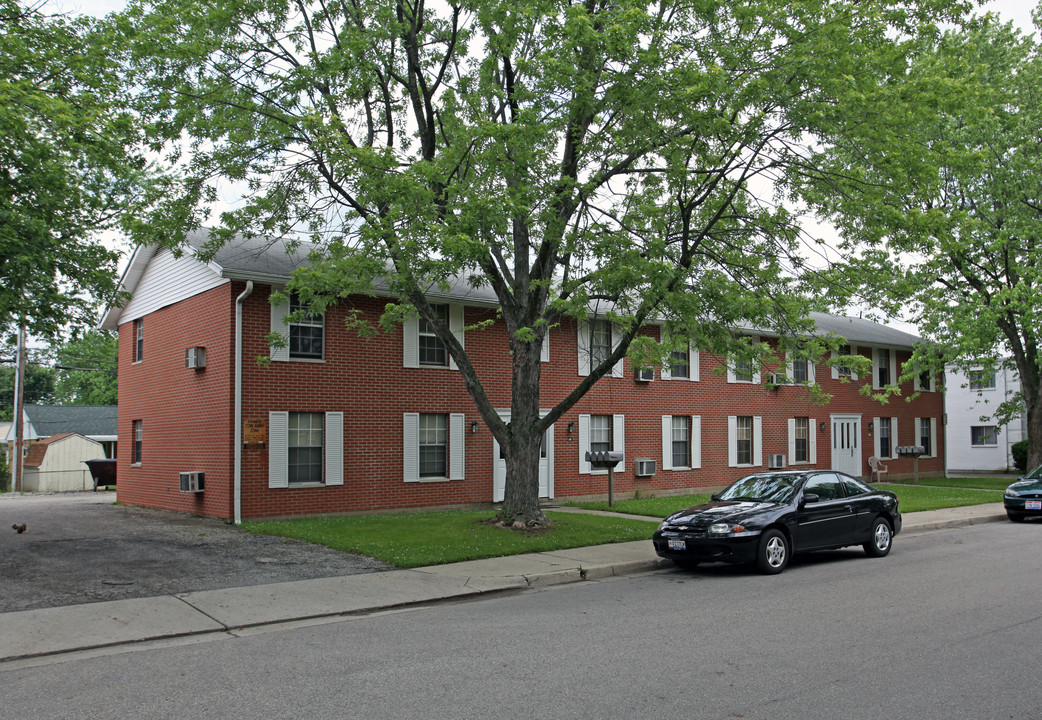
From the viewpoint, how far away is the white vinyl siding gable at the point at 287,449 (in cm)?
1697

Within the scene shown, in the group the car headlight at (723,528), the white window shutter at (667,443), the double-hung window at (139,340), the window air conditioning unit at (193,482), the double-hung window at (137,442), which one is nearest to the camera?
the car headlight at (723,528)

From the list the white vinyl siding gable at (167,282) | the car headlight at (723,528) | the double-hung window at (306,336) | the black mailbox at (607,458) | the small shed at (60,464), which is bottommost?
the small shed at (60,464)

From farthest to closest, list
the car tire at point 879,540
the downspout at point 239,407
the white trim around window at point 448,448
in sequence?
the white trim around window at point 448,448, the downspout at point 239,407, the car tire at point 879,540

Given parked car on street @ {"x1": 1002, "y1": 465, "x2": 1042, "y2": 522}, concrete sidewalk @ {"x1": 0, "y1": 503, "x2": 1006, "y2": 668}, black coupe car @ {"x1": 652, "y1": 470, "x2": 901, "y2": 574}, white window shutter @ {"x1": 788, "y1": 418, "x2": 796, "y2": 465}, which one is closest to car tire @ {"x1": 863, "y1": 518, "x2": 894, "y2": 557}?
black coupe car @ {"x1": 652, "y1": 470, "x2": 901, "y2": 574}

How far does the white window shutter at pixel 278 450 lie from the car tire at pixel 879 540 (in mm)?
11208

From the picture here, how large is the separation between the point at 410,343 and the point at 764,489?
941cm

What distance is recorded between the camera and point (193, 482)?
17406 millimetres

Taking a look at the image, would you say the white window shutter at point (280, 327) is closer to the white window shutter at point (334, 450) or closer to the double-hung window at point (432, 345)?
the white window shutter at point (334, 450)

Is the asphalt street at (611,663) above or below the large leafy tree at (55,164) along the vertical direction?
below

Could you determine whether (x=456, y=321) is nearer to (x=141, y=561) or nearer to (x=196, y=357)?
(x=196, y=357)

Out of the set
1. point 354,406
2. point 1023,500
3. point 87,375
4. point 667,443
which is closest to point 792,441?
point 667,443

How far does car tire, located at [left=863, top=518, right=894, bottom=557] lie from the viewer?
1314 cm

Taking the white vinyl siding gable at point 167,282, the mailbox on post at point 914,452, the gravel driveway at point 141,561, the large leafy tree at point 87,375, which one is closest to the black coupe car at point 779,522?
the gravel driveway at point 141,561

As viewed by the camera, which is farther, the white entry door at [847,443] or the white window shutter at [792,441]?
the white entry door at [847,443]
